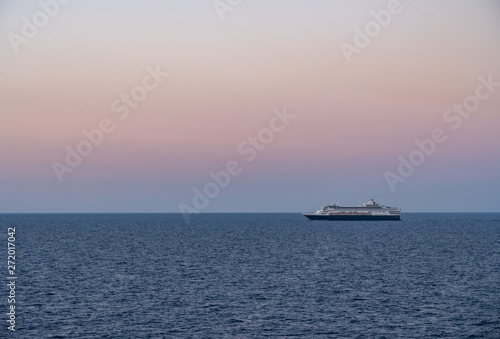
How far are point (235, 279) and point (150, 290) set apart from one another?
1684 cm

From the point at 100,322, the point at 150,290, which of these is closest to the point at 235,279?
the point at 150,290

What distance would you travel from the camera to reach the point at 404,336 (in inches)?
2303

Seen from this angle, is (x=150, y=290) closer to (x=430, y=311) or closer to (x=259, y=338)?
(x=259, y=338)

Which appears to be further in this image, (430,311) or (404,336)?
(430,311)

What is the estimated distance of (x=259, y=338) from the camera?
5734 centimetres

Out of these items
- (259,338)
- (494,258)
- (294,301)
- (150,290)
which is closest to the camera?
(259,338)

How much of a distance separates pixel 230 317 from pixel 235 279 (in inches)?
1093

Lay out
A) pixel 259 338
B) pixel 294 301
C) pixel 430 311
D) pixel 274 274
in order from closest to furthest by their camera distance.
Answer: pixel 259 338
pixel 430 311
pixel 294 301
pixel 274 274

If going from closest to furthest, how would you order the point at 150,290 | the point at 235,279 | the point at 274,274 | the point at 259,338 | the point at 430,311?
the point at 259,338 < the point at 430,311 < the point at 150,290 < the point at 235,279 < the point at 274,274

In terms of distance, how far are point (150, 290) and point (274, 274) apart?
26.1m

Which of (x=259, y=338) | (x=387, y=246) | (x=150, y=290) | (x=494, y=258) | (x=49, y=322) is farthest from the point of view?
(x=387, y=246)

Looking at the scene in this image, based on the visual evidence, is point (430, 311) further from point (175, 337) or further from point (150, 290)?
point (150, 290)

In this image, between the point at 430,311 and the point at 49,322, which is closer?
the point at 49,322

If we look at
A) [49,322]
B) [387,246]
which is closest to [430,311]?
[49,322]
